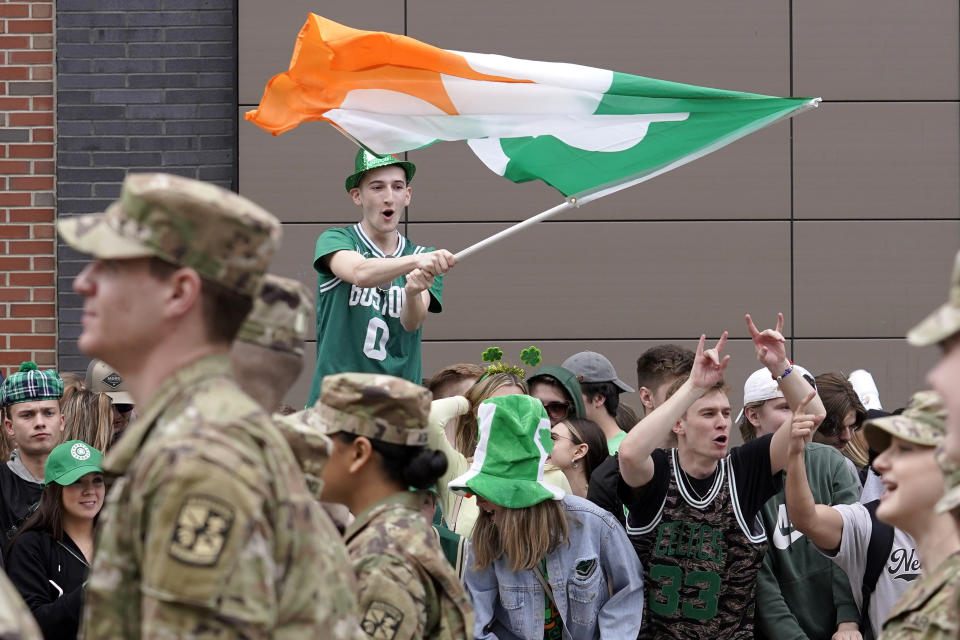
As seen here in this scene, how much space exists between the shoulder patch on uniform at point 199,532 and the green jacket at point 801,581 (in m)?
3.67

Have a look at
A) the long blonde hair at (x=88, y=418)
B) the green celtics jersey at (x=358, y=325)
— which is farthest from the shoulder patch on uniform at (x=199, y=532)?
the long blonde hair at (x=88, y=418)

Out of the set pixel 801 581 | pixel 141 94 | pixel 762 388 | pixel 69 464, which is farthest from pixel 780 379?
pixel 141 94

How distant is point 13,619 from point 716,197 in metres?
7.43

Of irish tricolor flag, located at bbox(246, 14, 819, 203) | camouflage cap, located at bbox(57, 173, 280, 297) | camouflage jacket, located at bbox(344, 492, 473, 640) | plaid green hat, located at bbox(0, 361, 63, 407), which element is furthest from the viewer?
plaid green hat, located at bbox(0, 361, 63, 407)

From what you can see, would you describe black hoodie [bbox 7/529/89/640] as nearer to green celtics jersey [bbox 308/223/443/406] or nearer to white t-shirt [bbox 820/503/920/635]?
green celtics jersey [bbox 308/223/443/406]

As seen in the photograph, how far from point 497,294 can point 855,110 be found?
271 centimetres

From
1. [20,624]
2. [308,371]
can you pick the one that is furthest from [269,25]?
[20,624]

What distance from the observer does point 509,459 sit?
4707 mm

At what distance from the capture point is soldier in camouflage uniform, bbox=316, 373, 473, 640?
9.92 feet

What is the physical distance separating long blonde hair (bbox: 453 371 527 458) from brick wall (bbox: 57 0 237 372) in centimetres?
342

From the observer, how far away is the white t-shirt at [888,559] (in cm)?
476

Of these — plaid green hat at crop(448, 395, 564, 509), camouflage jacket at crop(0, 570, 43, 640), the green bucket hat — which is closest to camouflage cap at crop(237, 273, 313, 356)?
camouflage jacket at crop(0, 570, 43, 640)

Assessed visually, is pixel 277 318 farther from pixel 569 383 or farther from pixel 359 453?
pixel 569 383

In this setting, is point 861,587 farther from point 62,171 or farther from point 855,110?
point 62,171
